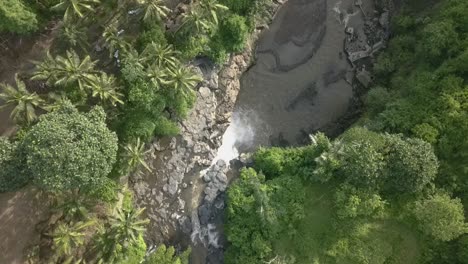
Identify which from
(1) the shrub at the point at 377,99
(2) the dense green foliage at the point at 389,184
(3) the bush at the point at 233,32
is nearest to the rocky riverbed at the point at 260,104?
(3) the bush at the point at 233,32

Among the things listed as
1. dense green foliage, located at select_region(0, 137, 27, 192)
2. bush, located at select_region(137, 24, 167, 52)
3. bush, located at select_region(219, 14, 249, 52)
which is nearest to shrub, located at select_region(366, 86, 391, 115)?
bush, located at select_region(219, 14, 249, 52)

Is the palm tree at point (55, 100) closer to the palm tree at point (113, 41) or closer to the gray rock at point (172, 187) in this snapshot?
the palm tree at point (113, 41)

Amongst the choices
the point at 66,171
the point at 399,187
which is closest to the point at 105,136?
the point at 66,171

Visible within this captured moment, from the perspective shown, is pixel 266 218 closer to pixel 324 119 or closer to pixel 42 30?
pixel 324 119

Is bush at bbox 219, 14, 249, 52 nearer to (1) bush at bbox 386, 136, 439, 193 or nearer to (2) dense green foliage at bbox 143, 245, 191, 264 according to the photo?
(1) bush at bbox 386, 136, 439, 193

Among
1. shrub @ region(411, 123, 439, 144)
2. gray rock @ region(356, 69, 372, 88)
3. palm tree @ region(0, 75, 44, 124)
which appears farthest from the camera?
gray rock @ region(356, 69, 372, 88)

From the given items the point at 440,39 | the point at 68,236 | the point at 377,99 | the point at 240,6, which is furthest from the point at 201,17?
the point at 440,39

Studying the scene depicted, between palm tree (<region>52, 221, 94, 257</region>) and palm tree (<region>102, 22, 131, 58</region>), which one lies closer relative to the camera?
palm tree (<region>52, 221, 94, 257</region>)

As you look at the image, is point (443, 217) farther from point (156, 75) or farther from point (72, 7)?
point (72, 7)
